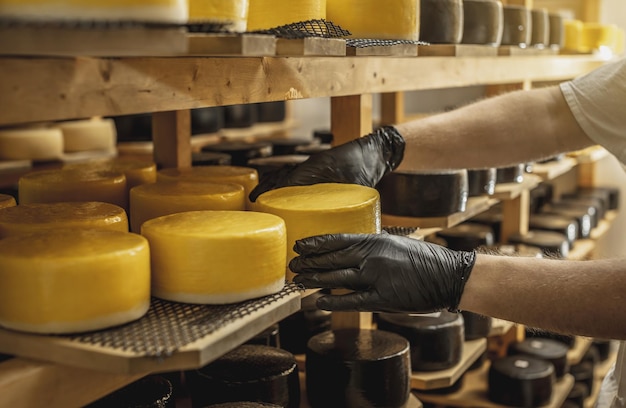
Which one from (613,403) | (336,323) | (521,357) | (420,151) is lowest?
(521,357)

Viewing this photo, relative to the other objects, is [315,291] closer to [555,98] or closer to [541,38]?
[555,98]

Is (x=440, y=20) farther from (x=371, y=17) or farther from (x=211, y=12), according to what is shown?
(x=211, y=12)

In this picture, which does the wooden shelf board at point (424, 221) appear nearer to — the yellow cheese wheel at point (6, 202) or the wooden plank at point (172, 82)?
the wooden plank at point (172, 82)

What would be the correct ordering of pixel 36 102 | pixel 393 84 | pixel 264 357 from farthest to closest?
pixel 393 84 → pixel 264 357 → pixel 36 102

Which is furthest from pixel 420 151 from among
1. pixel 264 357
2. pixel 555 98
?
pixel 264 357

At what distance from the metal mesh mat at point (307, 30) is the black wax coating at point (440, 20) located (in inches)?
20.6

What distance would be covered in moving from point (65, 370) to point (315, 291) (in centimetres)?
54

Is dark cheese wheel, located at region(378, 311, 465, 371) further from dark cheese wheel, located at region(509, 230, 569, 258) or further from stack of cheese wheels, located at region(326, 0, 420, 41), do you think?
dark cheese wheel, located at region(509, 230, 569, 258)

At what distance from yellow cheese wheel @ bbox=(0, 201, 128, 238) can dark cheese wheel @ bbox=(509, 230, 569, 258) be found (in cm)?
250

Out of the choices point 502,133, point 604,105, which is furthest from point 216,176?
point 604,105

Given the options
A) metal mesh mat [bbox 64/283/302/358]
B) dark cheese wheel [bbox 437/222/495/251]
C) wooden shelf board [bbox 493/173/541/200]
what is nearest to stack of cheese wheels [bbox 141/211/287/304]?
metal mesh mat [bbox 64/283/302/358]

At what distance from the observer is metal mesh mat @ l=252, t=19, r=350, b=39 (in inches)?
46.6

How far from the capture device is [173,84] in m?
1.20

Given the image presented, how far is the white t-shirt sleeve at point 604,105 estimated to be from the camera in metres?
2.13
